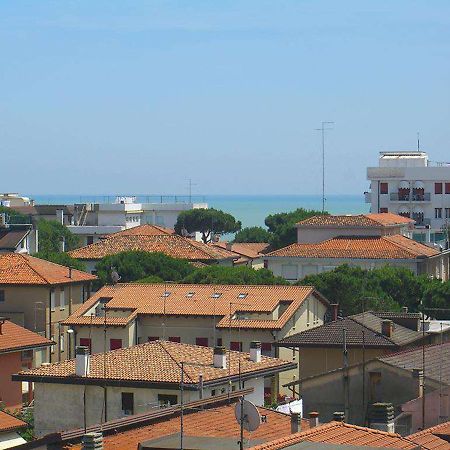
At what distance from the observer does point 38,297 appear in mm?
52406

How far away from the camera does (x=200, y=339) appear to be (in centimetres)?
4575

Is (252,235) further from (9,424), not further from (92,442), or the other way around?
(92,442)

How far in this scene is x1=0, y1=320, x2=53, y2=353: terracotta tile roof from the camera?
41469mm

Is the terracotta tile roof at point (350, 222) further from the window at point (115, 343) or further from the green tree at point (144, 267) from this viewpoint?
the window at point (115, 343)

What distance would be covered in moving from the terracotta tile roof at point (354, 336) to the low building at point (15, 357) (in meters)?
7.65

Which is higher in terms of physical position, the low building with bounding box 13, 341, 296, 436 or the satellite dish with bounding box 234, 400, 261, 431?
the satellite dish with bounding box 234, 400, 261, 431

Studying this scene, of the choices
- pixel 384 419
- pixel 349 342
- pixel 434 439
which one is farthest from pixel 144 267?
pixel 434 439

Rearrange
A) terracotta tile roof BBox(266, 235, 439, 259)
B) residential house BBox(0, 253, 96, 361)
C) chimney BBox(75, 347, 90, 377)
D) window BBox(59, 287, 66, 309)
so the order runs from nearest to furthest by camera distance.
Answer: chimney BBox(75, 347, 90, 377) → residential house BBox(0, 253, 96, 361) → window BBox(59, 287, 66, 309) → terracotta tile roof BBox(266, 235, 439, 259)

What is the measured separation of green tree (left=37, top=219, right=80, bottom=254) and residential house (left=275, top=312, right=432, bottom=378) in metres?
60.3

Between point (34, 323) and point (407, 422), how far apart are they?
27.7 metres

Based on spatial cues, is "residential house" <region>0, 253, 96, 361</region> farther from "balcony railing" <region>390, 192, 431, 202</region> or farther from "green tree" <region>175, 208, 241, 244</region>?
"green tree" <region>175, 208, 241, 244</region>

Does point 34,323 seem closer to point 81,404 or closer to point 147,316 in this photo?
point 147,316

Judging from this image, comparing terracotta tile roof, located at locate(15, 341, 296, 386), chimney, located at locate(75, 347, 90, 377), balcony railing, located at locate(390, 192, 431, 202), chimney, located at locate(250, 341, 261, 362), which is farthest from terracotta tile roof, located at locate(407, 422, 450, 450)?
balcony railing, located at locate(390, 192, 431, 202)

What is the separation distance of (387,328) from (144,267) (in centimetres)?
2882
